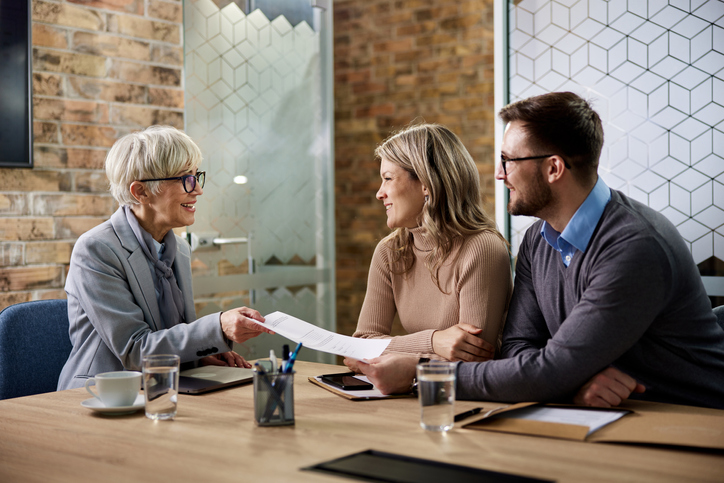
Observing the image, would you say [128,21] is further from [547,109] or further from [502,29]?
[547,109]

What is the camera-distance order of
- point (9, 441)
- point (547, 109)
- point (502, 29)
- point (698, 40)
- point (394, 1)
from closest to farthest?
point (9, 441) → point (547, 109) → point (698, 40) → point (502, 29) → point (394, 1)

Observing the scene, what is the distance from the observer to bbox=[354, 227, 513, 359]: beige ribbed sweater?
1.80m

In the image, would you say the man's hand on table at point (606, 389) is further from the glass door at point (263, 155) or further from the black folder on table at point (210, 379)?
the glass door at point (263, 155)

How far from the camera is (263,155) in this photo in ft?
11.3

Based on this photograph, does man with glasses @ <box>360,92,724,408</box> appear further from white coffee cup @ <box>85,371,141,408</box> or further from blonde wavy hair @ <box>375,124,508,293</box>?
white coffee cup @ <box>85,371,141,408</box>

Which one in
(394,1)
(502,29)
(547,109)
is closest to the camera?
(547,109)

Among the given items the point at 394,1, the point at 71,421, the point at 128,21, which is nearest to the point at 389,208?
the point at 71,421

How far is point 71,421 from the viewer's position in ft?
4.35

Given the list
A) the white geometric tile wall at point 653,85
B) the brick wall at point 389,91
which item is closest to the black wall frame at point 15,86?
the white geometric tile wall at point 653,85

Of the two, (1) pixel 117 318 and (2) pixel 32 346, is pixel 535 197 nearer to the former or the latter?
(1) pixel 117 318

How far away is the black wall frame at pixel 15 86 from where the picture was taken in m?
2.49

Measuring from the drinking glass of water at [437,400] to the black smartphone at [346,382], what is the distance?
368 mm

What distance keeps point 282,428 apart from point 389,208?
939mm

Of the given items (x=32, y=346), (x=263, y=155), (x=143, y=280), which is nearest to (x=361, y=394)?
(x=143, y=280)
